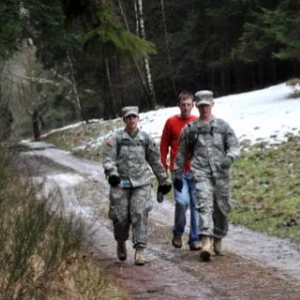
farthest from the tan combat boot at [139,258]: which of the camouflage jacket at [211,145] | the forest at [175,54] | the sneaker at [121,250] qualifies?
the forest at [175,54]

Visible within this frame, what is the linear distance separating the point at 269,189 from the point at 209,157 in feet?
18.2

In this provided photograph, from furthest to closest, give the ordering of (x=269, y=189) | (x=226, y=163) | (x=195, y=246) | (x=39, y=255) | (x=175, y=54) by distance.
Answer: (x=175, y=54) < (x=269, y=189) < (x=195, y=246) < (x=226, y=163) < (x=39, y=255)

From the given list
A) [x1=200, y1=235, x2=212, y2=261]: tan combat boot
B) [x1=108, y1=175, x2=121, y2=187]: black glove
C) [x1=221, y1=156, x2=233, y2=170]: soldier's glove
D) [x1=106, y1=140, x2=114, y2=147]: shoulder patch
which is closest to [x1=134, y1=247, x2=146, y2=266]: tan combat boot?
[x1=200, y1=235, x2=212, y2=261]: tan combat boot

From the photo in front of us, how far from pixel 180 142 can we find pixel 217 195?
83 centimetres

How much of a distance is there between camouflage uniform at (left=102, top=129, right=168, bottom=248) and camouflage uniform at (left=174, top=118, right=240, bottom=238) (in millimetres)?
588

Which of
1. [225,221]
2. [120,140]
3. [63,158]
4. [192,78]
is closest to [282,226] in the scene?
[225,221]

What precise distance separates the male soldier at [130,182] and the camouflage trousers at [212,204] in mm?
649

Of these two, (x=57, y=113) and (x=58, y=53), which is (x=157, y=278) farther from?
(x=57, y=113)

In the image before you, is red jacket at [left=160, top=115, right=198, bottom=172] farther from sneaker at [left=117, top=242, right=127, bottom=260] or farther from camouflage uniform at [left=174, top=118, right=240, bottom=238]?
sneaker at [left=117, top=242, right=127, bottom=260]

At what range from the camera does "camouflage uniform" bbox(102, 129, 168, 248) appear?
8492 millimetres

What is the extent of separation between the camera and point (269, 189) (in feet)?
45.4

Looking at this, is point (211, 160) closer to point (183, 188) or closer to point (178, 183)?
point (178, 183)

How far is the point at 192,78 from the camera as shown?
44.9 m

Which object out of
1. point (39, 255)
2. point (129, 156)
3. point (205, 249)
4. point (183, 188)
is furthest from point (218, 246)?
point (39, 255)
